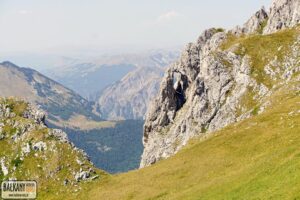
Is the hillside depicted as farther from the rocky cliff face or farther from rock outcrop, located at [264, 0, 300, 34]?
rock outcrop, located at [264, 0, 300, 34]

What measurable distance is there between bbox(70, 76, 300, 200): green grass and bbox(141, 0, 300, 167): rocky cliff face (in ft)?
120

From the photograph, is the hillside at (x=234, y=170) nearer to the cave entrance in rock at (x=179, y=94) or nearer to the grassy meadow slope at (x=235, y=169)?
the grassy meadow slope at (x=235, y=169)

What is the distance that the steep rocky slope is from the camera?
94.3 metres

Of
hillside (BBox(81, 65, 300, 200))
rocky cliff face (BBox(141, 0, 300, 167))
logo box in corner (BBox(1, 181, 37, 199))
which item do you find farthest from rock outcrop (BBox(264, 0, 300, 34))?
logo box in corner (BBox(1, 181, 37, 199))

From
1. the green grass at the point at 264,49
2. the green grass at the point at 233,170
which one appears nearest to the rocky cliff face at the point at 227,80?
the green grass at the point at 264,49

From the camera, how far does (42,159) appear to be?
4112 inches

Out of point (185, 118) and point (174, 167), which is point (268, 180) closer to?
point (174, 167)

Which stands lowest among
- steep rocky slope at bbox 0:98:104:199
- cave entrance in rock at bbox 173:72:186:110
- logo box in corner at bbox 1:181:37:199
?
logo box in corner at bbox 1:181:37:199

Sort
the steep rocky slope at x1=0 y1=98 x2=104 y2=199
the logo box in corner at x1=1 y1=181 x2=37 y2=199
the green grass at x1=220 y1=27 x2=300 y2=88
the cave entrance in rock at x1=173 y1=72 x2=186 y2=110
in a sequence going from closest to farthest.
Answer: the logo box in corner at x1=1 y1=181 x2=37 y2=199
the steep rocky slope at x1=0 y1=98 x2=104 y2=199
the green grass at x1=220 y1=27 x2=300 y2=88
the cave entrance in rock at x1=173 y1=72 x2=186 y2=110

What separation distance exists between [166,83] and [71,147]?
95.3m

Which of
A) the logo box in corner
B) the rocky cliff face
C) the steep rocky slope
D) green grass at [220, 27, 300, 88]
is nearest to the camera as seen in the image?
the logo box in corner

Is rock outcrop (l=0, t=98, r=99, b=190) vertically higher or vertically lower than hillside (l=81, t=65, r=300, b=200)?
lower

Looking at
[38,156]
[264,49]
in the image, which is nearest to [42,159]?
[38,156]

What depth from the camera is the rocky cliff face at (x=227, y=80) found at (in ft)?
433
